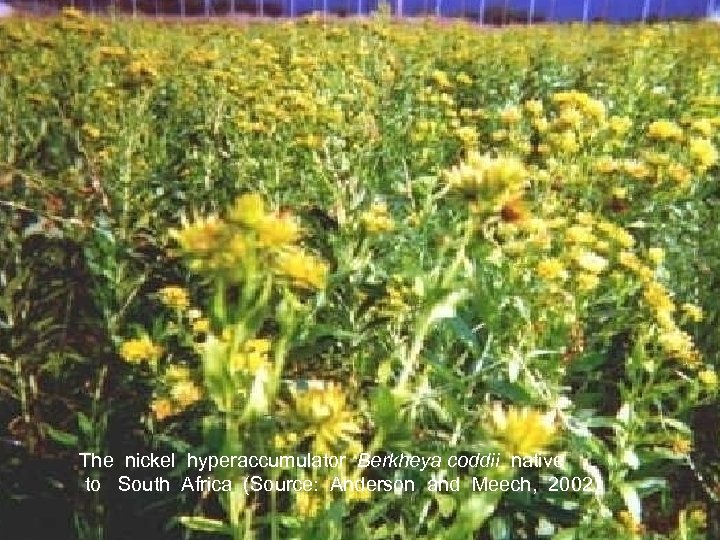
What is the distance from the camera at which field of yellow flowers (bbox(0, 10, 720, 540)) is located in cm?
77

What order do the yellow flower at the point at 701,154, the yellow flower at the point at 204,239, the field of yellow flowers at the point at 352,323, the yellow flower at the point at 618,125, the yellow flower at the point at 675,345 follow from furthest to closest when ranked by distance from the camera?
the yellow flower at the point at 618,125, the yellow flower at the point at 701,154, the yellow flower at the point at 675,345, the field of yellow flowers at the point at 352,323, the yellow flower at the point at 204,239

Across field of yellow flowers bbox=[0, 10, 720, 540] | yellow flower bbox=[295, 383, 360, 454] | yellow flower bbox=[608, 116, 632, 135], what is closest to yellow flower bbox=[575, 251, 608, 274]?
field of yellow flowers bbox=[0, 10, 720, 540]

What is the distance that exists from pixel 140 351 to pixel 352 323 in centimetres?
32

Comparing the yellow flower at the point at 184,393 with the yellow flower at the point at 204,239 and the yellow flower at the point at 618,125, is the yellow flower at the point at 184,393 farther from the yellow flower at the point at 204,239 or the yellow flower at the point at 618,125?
the yellow flower at the point at 618,125

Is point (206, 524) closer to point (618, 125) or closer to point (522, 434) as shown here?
point (522, 434)

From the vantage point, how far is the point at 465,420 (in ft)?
3.74

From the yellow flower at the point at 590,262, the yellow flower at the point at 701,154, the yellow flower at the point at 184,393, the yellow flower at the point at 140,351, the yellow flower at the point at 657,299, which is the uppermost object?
the yellow flower at the point at 701,154

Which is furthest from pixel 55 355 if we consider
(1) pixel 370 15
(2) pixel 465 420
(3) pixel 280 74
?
(1) pixel 370 15

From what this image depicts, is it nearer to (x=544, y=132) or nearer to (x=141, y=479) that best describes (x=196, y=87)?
(x=544, y=132)

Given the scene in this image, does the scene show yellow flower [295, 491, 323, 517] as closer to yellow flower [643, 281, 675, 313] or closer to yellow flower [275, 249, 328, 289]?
yellow flower [275, 249, 328, 289]

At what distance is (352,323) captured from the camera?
4.37 feet

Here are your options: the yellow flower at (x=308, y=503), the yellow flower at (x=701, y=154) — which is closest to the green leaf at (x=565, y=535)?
the yellow flower at (x=308, y=503)

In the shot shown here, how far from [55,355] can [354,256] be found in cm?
52

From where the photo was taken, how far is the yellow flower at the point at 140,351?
1.20 meters
